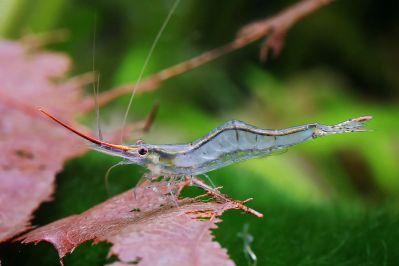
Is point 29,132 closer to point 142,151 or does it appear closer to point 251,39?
point 142,151

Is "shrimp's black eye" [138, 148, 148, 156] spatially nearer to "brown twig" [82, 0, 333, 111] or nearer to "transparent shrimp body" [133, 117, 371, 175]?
"transparent shrimp body" [133, 117, 371, 175]

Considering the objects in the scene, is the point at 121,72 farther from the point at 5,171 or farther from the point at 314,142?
the point at 5,171

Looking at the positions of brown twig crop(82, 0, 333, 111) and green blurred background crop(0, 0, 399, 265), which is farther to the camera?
brown twig crop(82, 0, 333, 111)

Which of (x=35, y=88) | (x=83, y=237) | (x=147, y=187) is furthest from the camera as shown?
(x=35, y=88)

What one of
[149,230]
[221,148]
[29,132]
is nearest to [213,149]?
[221,148]

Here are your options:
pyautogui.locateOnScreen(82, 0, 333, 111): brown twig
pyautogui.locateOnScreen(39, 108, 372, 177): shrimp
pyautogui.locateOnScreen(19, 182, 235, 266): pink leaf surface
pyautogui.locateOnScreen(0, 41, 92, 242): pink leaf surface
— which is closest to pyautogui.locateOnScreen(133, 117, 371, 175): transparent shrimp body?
pyautogui.locateOnScreen(39, 108, 372, 177): shrimp

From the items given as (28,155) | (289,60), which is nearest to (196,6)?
(289,60)

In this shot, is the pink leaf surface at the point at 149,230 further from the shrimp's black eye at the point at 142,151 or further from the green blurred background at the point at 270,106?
the green blurred background at the point at 270,106
